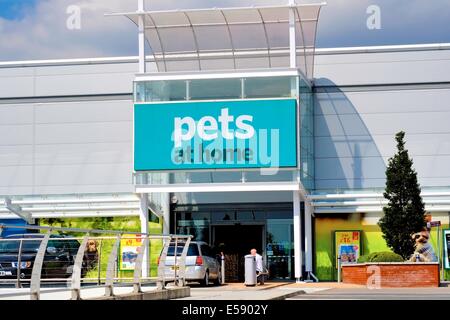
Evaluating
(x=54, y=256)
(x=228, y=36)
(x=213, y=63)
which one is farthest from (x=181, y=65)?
(x=54, y=256)

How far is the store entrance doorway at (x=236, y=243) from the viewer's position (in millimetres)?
30047

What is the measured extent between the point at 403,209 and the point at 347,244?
4341 mm

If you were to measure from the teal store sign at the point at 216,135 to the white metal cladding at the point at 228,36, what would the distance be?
3.34 meters

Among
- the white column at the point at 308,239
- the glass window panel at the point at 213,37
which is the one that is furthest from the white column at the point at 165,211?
the glass window panel at the point at 213,37

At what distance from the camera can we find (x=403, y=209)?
26.2 metres

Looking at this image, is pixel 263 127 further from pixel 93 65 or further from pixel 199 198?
pixel 93 65

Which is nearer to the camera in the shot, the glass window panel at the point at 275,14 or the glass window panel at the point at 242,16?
the glass window panel at the point at 275,14

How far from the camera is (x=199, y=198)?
31203 mm

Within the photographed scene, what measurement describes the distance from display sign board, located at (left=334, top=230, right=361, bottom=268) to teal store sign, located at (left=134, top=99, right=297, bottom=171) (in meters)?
4.54

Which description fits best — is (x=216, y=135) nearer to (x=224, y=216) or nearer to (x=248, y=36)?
(x=224, y=216)

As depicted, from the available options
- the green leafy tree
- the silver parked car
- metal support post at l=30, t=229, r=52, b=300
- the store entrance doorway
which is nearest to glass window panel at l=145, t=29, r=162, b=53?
the store entrance doorway

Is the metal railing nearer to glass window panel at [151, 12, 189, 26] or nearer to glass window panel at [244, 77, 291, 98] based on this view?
glass window panel at [244, 77, 291, 98]

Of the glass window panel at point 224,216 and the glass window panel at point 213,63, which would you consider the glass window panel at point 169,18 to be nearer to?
the glass window panel at point 213,63
